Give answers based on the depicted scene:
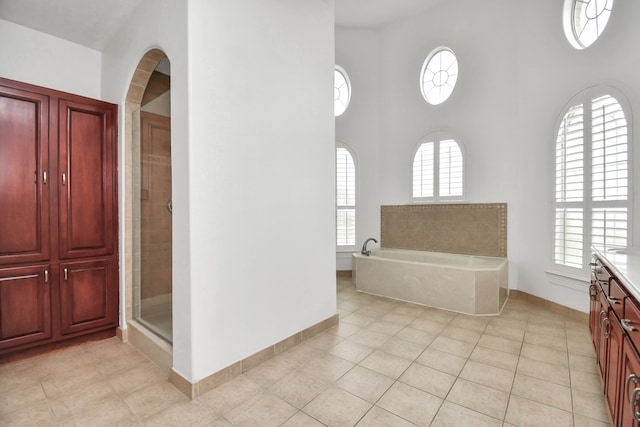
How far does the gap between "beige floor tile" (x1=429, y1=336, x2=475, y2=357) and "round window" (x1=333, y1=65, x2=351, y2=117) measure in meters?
3.87

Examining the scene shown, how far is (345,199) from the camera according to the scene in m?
5.09

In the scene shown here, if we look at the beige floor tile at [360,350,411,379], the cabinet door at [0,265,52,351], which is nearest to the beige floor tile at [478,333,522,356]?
the beige floor tile at [360,350,411,379]

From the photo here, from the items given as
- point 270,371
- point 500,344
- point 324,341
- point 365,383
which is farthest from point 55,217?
point 500,344

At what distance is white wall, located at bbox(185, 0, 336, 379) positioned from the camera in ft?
6.14

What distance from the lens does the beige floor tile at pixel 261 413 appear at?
1608mm

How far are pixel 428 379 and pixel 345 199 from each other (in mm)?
3384

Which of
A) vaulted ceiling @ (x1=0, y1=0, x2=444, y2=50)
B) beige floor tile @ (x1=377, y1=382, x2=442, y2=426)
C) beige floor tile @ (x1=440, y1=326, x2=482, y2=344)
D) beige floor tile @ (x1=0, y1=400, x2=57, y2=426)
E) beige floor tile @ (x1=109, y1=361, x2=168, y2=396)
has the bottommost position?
beige floor tile @ (x1=0, y1=400, x2=57, y2=426)

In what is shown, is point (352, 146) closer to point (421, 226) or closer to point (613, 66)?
point (421, 226)

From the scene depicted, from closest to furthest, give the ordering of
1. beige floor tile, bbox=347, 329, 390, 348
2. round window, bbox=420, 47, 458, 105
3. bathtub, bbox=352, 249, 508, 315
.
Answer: beige floor tile, bbox=347, 329, 390, 348, bathtub, bbox=352, 249, 508, 315, round window, bbox=420, 47, 458, 105

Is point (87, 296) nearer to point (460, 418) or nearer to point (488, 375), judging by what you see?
point (460, 418)

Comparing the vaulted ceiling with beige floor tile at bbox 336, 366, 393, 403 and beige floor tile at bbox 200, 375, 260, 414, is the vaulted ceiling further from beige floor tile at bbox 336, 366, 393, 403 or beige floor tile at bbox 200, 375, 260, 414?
beige floor tile at bbox 336, 366, 393, 403

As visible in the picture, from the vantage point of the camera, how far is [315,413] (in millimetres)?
1678

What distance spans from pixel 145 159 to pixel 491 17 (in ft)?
15.2

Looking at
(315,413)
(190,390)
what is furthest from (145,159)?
(315,413)
